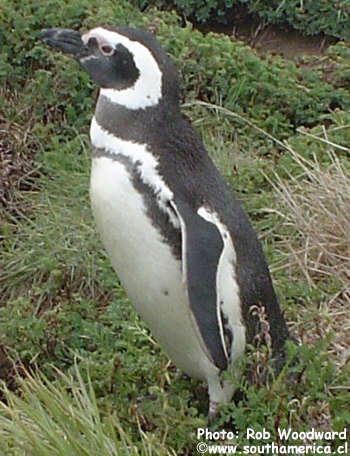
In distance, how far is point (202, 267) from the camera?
2.93 metres

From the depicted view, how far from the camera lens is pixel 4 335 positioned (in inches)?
156

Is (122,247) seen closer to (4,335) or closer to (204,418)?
(204,418)

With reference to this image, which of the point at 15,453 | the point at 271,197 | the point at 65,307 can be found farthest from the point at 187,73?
the point at 15,453

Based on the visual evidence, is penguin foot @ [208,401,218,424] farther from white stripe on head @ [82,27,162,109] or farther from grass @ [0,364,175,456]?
white stripe on head @ [82,27,162,109]

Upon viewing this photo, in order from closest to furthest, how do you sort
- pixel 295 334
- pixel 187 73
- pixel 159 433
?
1. pixel 159 433
2. pixel 295 334
3. pixel 187 73

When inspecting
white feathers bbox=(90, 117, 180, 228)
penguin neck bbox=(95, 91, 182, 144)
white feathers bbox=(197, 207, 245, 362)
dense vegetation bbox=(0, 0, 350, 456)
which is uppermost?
penguin neck bbox=(95, 91, 182, 144)

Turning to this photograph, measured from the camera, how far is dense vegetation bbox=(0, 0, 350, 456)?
3.05 metres

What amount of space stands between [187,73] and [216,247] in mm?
2387

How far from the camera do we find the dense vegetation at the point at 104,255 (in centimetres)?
305

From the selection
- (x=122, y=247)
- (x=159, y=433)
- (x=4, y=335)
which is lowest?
(x=4, y=335)

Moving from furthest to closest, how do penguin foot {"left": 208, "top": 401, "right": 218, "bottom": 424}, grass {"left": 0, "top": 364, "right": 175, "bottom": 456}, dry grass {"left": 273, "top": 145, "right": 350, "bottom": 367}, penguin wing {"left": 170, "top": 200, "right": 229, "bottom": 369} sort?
dry grass {"left": 273, "top": 145, "right": 350, "bottom": 367} < penguin foot {"left": 208, "top": 401, "right": 218, "bottom": 424} < penguin wing {"left": 170, "top": 200, "right": 229, "bottom": 369} < grass {"left": 0, "top": 364, "right": 175, "bottom": 456}

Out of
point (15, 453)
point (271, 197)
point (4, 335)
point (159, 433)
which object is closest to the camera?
point (15, 453)

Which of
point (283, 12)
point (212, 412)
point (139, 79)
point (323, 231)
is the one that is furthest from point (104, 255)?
point (283, 12)

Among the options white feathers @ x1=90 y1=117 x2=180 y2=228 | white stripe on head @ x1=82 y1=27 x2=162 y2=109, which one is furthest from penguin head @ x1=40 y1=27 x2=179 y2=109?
white feathers @ x1=90 y1=117 x2=180 y2=228
